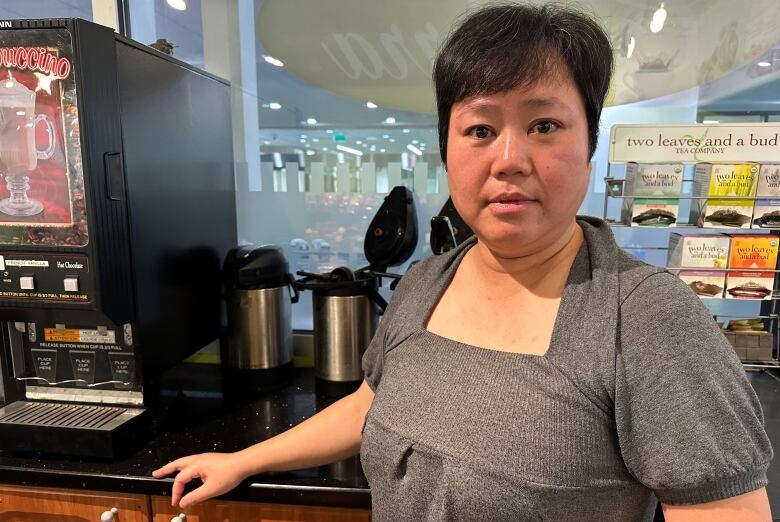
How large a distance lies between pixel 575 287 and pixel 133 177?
94 centimetres

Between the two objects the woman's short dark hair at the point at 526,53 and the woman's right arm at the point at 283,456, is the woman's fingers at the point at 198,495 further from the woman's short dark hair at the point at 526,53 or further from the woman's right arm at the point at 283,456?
the woman's short dark hair at the point at 526,53

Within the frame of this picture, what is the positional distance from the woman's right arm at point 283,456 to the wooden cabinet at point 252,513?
7 centimetres

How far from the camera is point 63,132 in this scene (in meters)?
1.04

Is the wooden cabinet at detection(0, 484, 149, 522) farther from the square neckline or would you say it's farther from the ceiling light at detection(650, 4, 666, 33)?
the ceiling light at detection(650, 4, 666, 33)

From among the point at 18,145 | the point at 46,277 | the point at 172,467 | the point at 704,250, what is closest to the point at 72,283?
the point at 46,277

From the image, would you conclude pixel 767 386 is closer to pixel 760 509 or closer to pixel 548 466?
pixel 760 509

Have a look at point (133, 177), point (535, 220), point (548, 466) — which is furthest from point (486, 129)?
point (133, 177)

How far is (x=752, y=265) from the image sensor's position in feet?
4.25

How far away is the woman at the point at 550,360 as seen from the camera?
633 mm

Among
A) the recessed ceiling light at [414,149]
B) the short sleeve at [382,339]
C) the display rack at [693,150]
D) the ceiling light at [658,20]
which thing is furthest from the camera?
the recessed ceiling light at [414,149]

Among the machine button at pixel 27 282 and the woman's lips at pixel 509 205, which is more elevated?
the woman's lips at pixel 509 205

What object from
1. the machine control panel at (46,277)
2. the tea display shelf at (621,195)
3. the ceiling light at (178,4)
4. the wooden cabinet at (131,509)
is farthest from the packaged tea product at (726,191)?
the ceiling light at (178,4)

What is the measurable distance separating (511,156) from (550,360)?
10.9 inches

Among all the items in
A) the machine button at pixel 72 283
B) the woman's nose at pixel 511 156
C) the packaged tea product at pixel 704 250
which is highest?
the woman's nose at pixel 511 156
